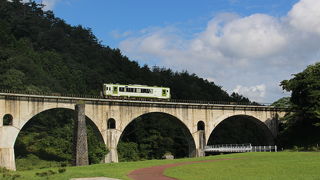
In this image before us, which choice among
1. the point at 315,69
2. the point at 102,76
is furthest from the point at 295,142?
the point at 102,76

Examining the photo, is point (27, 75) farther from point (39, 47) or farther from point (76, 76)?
point (39, 47)

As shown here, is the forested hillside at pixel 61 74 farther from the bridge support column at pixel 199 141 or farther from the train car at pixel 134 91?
the bridge support column at pixel 199 141

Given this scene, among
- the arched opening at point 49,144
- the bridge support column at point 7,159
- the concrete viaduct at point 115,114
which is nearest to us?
the bridge support column at point 7,159

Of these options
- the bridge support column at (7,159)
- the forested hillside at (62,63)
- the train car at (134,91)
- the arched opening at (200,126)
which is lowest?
the bridge support column at (7,159)

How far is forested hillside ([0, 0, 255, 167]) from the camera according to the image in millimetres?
69438

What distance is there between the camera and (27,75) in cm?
7788

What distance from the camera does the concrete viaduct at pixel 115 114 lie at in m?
50.8

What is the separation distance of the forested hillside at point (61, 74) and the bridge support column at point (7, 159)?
1144 centimetres

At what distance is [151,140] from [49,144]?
1928 centimetres

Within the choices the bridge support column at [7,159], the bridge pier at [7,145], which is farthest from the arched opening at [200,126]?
the bridge support column at [7,159]

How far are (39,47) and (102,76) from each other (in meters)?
20.4

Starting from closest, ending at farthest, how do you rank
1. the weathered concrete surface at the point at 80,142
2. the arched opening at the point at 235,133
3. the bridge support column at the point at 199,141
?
the weathered concrete surface at the point at 80,142 < the bridge support column at the point at 199,141 < the arched opening at the point at 235,133

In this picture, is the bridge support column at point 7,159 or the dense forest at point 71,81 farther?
the dense forest at point 71,81

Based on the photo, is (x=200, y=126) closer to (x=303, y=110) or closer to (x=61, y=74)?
(x=303, y=110)
